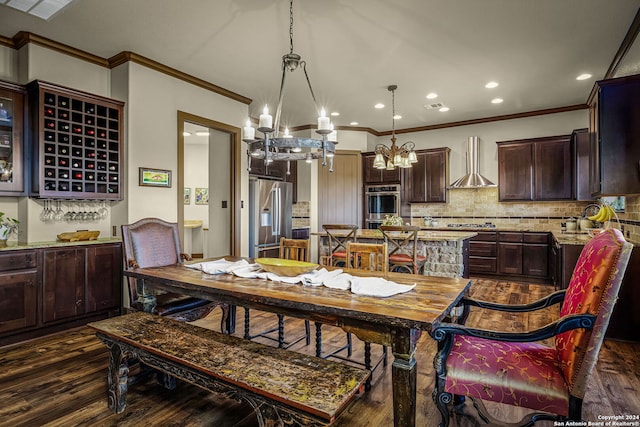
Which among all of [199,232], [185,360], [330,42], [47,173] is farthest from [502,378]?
[199,232]

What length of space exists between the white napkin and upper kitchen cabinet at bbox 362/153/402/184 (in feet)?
15.9

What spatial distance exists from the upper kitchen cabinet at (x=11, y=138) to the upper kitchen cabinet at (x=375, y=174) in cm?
524

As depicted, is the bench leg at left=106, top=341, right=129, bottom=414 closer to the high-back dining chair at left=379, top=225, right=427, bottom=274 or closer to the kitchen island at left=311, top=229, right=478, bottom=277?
the high-back dining chair at left=379, top=225, right=427, bottom=274

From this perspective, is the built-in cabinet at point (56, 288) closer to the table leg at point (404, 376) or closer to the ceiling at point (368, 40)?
the ceiling at point (368, 40)

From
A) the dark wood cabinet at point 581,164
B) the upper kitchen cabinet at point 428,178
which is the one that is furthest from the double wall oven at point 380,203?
the dark wood cabinet at point 581,164

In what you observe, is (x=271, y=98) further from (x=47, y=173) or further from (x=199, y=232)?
(x=199, y=232)

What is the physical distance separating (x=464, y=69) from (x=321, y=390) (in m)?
4.11

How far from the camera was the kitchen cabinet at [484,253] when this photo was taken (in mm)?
5762

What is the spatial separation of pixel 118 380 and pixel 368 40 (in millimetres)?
3498

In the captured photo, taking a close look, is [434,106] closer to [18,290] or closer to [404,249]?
[404,249]

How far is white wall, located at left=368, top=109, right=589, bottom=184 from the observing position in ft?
18.6

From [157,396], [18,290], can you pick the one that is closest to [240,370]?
[157,396]

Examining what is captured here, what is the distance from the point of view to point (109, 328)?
201 cm

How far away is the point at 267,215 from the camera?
19.4ft
